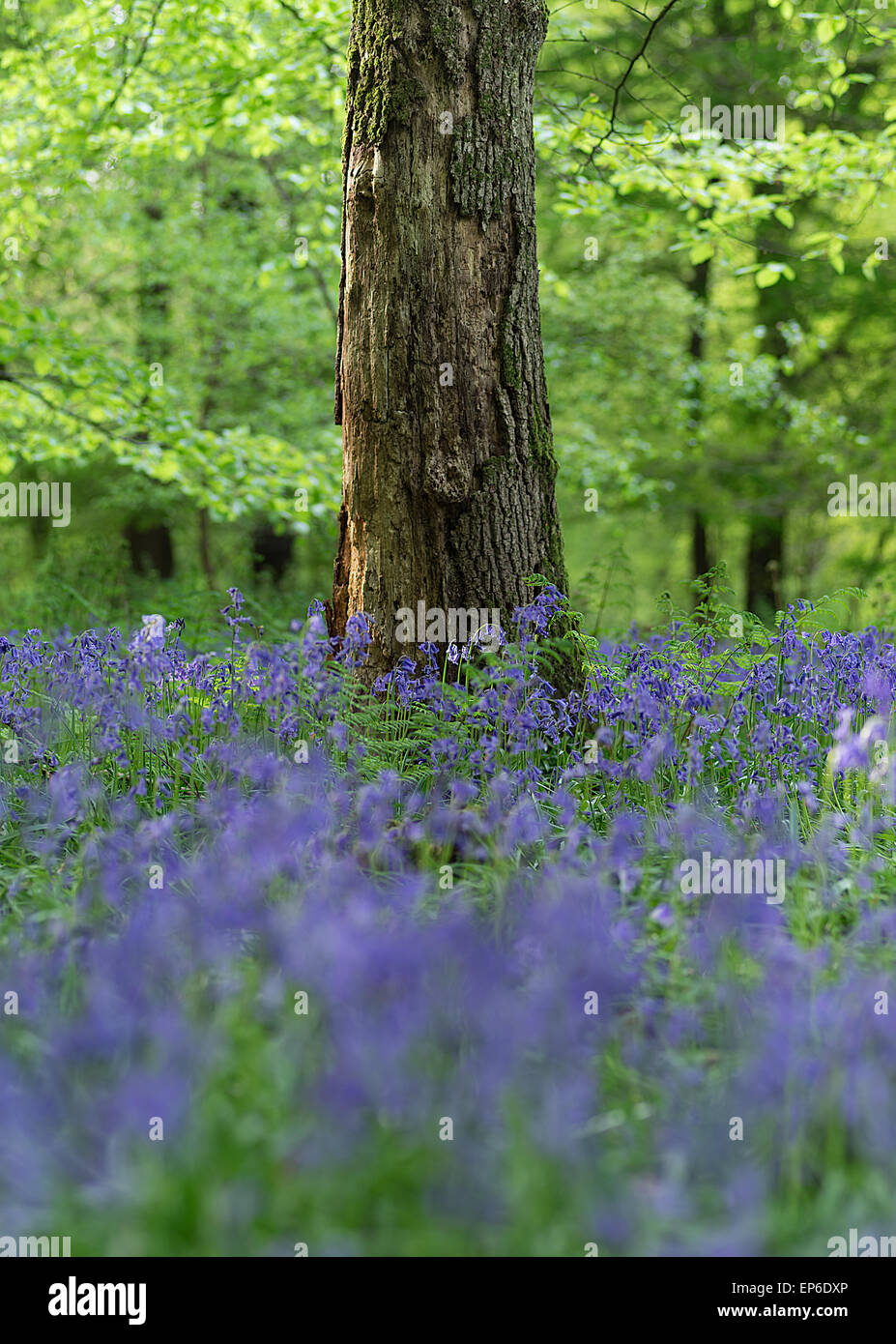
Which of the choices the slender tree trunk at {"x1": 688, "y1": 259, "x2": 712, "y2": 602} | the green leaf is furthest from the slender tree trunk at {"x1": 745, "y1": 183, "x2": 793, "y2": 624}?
the green leaf

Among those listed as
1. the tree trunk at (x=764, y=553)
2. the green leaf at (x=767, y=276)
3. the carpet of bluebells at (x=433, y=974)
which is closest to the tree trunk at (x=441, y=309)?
the carpet of bluebells at (x=433, y=974)

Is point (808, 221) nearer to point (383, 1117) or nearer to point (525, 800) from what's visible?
point (525, 800)

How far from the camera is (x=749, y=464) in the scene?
1224cm

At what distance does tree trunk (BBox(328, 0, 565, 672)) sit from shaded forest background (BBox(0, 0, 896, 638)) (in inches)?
75.4

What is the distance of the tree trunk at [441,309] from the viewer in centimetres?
401

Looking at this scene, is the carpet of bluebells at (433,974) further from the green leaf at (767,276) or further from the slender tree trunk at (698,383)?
the slender tree trunk at (698,383)

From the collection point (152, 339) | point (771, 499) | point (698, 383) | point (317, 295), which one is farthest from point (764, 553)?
point (152, 339)

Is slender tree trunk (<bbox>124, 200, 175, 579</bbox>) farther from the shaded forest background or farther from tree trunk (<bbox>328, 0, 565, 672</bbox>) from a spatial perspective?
tree trunk (<bbox>328, 0, 565, 672</bbox>)

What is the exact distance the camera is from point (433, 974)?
2.04 metres

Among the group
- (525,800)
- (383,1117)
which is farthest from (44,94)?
(383,1117)

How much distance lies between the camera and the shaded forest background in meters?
7.08

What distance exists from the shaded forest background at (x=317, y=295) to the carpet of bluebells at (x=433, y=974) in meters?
2.48

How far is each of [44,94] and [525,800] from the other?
22.4 feet

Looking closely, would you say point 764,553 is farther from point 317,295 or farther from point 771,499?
point 317,295
